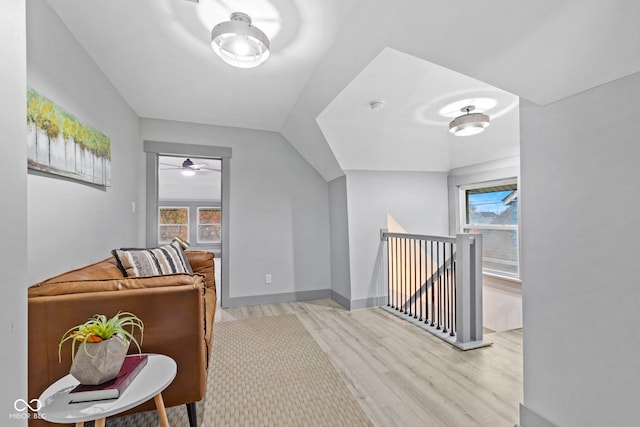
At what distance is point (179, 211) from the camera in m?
8.47

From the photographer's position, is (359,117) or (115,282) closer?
(115,282)

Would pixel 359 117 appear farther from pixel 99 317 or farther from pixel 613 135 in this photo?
pixel 99 317

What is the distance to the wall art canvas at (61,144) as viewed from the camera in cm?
149

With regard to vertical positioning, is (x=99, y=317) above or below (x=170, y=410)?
above

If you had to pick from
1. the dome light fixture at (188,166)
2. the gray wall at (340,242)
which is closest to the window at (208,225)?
the dome light fixture at (188,166)

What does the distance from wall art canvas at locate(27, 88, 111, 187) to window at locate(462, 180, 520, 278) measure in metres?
4.05

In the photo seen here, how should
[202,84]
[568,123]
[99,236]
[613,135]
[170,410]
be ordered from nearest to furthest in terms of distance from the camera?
[613,135] < [568,123] < [170,410] < [99,236] < [202,84]

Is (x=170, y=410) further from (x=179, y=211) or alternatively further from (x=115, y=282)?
(x=179, y=211)

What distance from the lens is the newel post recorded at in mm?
2541

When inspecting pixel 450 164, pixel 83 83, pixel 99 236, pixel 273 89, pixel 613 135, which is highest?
pixel 273 89

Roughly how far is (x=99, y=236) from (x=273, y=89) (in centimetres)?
199

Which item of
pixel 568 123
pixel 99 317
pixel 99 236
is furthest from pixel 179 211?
pixel 568 123

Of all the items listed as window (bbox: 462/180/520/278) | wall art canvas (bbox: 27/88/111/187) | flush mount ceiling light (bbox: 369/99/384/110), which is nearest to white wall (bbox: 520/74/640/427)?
flush mount ceiling light (bbox: 369/99/384/110)

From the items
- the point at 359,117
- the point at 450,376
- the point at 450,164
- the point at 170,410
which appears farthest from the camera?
the point at 450,164
